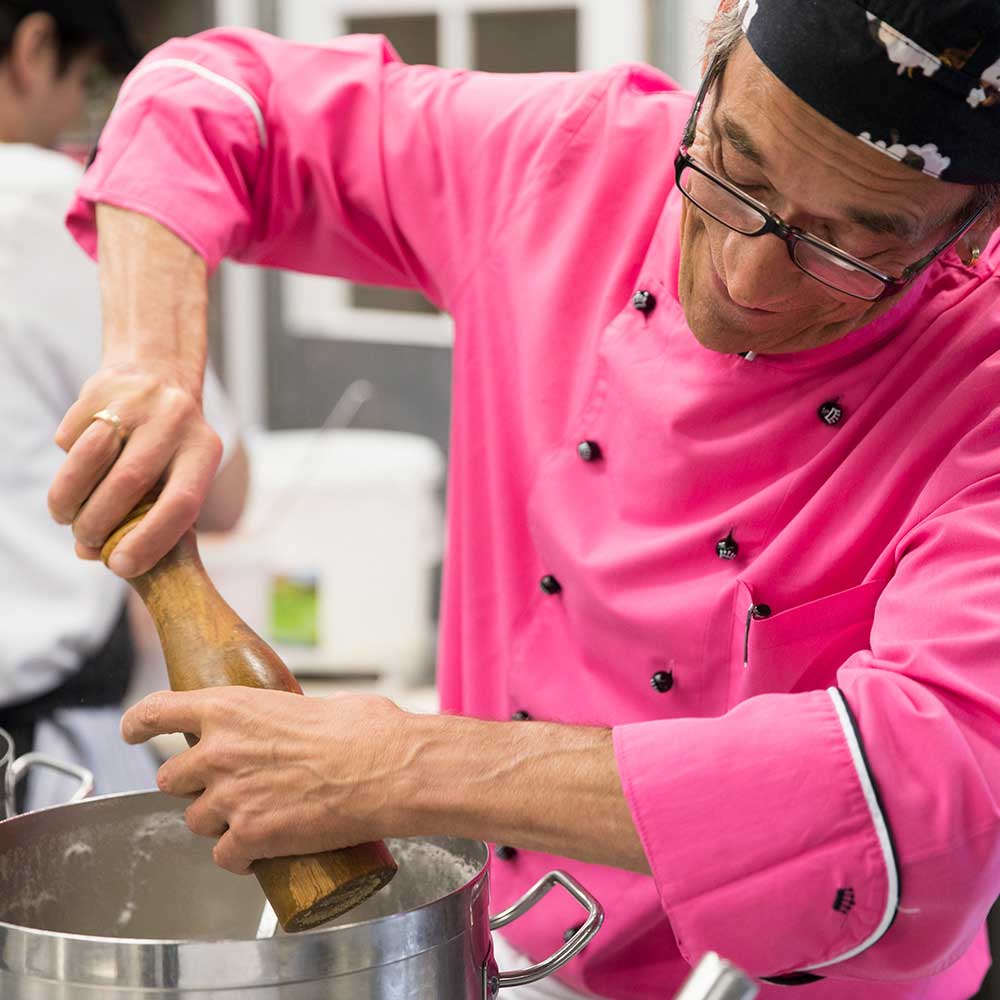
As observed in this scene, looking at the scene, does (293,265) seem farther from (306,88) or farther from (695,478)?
(695,478)

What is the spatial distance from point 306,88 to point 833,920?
84 cm

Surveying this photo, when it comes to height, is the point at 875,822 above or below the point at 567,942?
above

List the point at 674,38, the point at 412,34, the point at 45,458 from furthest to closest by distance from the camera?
the point at 412,34, the point at 674,38, the point at 45,458

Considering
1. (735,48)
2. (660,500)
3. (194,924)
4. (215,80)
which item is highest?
(735,48)

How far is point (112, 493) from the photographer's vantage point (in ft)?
3.12

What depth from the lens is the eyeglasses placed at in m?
0.88

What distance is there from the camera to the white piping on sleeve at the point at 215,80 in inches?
47.6

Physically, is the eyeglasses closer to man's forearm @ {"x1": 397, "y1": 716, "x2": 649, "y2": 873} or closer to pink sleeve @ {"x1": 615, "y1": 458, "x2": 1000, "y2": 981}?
pink sleeve @ {"x1": 615, "y1": 458, "x2": 1000, "y2": 981}

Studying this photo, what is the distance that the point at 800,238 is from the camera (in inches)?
34.5

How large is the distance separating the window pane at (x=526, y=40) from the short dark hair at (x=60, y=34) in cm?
160

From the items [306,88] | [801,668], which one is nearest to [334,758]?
[801,668]

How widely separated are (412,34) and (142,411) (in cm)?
297

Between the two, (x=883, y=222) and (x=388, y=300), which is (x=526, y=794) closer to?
(x=883, y=222)

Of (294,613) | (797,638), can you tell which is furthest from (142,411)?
(294,613)
